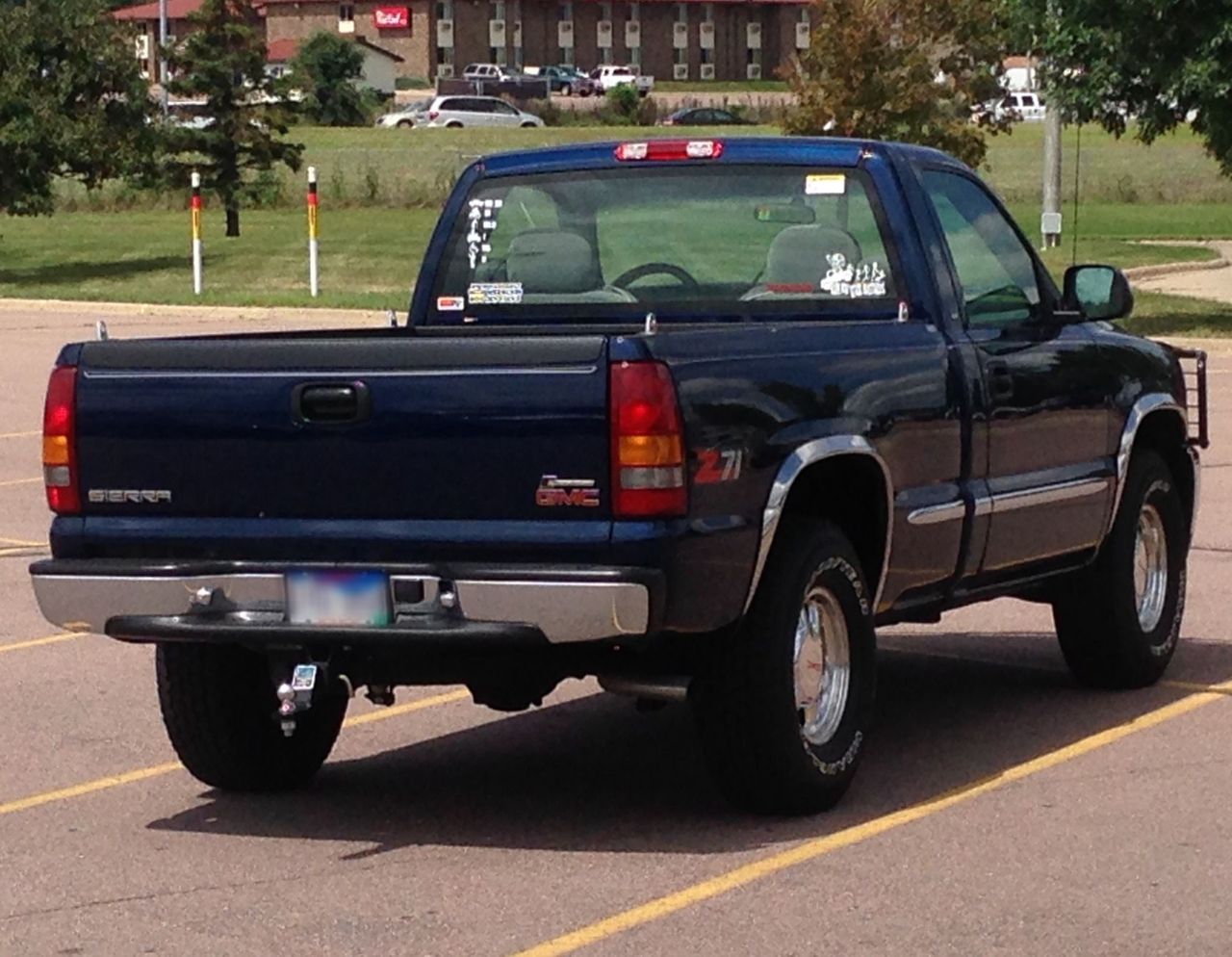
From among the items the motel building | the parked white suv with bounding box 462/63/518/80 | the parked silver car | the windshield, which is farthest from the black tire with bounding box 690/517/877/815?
the motel building

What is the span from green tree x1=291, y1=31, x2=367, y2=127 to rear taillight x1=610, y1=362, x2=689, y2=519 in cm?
8796

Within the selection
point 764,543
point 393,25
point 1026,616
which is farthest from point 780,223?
point 393,25

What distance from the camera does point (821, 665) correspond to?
24.0 ft

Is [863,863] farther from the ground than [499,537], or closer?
closer

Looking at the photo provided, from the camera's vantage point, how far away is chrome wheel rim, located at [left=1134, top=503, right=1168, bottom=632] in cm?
926

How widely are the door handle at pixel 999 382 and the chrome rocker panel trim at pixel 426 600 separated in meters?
2.10

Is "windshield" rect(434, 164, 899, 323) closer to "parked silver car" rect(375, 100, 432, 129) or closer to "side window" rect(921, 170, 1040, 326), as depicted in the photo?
"side window" rect(921, 170, 1040, 326)

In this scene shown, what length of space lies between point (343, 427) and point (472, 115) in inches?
3613

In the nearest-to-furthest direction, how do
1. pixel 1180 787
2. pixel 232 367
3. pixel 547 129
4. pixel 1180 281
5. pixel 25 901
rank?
1. pixel 25 901
2. pixel 232 367
3. pixel 1180 787
4. pixel 1180 281
5. pixel 547 129

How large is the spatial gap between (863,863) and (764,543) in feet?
2.85

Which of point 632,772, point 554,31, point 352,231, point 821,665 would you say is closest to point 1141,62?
point 632,772

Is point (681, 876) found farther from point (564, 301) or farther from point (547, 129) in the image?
point (547, 129)

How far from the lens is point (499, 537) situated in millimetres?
6621

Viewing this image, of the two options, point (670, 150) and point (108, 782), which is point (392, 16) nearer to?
point (670, 150)
